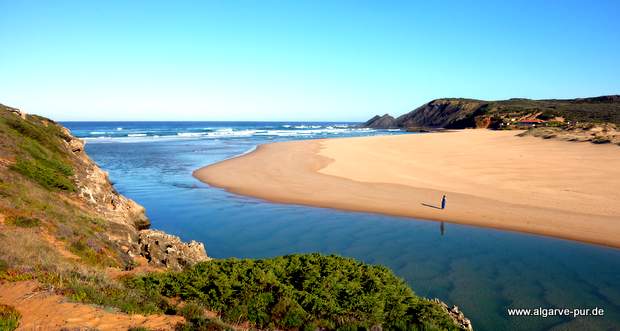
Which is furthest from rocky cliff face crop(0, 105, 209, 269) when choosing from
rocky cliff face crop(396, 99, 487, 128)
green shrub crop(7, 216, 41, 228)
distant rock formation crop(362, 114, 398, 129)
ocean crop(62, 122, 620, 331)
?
distant rock formation crop(362, 114, 398, 129)

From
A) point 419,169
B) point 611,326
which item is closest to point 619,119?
point 419,169

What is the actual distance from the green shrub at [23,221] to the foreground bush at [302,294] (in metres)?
4.10

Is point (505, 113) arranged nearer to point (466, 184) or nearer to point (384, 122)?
A: point (384, 122)

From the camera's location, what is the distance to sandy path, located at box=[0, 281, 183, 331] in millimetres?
5625

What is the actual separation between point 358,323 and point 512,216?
14285mm

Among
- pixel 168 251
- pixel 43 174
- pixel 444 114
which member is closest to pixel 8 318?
pixel 168 251

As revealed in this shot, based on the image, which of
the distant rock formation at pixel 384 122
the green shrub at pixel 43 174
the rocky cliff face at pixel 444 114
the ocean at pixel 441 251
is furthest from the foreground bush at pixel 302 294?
the distant rock formation at pixel 384 122

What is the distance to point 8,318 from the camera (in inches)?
218

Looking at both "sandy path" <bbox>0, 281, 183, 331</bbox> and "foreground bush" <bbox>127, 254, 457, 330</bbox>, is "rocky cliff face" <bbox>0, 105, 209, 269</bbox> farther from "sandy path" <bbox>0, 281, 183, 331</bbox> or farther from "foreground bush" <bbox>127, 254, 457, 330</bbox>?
"sandy path" <bbox>0, 281, 183, 331</bbox>

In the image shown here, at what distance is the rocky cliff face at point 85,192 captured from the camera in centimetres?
1163

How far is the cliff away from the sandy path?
242 ft

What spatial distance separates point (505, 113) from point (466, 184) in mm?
71967

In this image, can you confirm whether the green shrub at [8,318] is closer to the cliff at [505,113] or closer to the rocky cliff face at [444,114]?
the cliff at [505,113]

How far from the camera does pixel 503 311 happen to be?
1017 centimetres
